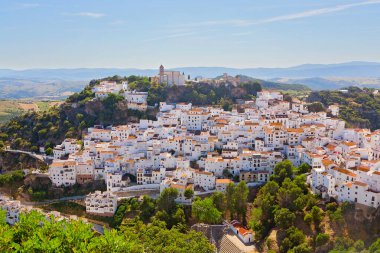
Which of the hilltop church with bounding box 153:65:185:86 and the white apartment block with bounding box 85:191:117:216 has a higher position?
the hilltop church with bounding box 153:65:185:86

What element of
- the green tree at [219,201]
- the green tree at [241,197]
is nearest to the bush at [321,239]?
the green tree at [241,197]

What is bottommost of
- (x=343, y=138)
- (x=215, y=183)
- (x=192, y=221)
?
(x=192, y=221)

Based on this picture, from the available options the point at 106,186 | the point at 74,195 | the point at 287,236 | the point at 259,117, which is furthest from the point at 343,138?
the point at 74,195

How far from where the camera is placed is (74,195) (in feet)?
133

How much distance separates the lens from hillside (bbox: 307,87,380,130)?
61.2m

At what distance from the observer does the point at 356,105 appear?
6700 cm

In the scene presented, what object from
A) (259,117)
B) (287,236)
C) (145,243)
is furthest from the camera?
Result: (259,117)

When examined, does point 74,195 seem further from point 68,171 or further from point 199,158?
point 199,158

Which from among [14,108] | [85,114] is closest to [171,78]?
[85,114]

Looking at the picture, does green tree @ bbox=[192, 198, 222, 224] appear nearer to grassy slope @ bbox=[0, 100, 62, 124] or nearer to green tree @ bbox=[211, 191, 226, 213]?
green tree @ bbox=[211, 191, 226, 213]

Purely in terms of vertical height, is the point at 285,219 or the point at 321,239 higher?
the point at 285,219

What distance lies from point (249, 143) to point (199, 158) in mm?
6116

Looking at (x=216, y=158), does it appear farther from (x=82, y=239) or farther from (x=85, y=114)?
(x=85, y=114)

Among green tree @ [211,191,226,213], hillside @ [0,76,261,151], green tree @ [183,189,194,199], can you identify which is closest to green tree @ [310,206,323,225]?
green tree @ [211,191,226,213]
